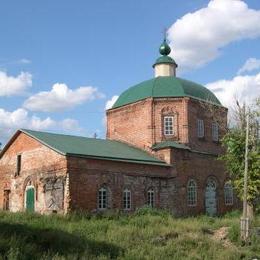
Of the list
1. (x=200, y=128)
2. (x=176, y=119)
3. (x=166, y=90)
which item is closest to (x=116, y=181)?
(x=176, y=119)

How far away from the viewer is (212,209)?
31047 mm

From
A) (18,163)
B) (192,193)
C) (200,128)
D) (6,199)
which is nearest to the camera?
(18,163)

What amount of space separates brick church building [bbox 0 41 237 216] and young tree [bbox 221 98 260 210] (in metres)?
5.01

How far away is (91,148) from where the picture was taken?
26.9 m

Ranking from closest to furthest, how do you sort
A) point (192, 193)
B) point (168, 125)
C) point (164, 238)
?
1. point (164, 238)
2. point (192, 193)
3. point (168, 125)

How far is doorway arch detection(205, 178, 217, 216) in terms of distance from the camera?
101ft

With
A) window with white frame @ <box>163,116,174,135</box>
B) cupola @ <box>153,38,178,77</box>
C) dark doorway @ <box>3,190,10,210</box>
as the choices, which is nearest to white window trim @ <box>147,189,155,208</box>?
window with white frame @ <box>163,116,174,135</box>

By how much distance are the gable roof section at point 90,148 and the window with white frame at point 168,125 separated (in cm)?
217

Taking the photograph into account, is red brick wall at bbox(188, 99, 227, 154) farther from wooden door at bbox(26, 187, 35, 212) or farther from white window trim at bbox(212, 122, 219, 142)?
wooden door at bbox(26, 187, 35, 212)

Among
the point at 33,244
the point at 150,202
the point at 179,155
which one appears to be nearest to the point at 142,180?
the point at 150,202

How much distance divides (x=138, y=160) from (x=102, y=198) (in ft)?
10.5

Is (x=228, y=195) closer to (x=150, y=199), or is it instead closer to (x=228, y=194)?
(x=228, y=194)

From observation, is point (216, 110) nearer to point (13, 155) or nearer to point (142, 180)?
point (142, 180)

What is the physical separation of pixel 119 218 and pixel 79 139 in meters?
7.42
